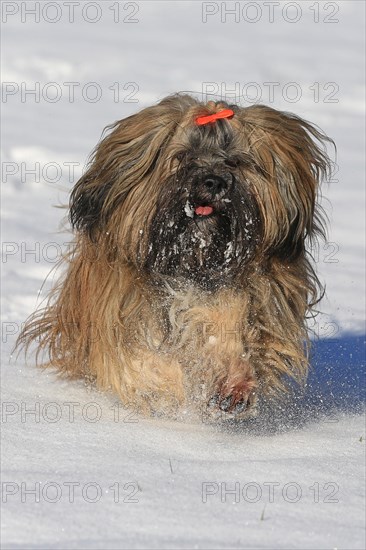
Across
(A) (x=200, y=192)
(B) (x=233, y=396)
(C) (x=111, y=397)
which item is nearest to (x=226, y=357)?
(B) (x=233, y=396)

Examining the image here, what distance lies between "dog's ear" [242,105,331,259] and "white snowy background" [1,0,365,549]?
2.38ft

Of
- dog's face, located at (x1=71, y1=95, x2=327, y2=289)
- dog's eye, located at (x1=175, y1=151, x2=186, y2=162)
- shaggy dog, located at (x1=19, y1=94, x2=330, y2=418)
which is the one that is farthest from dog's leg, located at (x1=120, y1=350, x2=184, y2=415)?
dog's eye, located at (x1=175, y1=151, x2=186, y2=162)

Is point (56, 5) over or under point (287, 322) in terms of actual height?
under

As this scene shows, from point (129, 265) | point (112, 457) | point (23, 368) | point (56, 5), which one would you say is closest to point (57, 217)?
point (23, 368)

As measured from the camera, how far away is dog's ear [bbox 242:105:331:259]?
4301 mm

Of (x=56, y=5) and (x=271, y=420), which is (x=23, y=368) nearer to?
(x=271, y=420)

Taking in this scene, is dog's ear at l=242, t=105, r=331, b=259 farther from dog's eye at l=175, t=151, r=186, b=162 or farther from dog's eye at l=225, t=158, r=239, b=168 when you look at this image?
dog's eye at l=175, t=151, r=186, b=162

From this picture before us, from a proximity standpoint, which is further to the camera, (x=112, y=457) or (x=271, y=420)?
(x=271, y=420)

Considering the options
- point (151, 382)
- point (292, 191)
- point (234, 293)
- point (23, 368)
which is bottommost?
point (23, 368)

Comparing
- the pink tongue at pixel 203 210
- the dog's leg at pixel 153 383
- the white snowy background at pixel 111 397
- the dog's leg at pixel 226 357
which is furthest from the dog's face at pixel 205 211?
the white snowy background at pixel 111 397

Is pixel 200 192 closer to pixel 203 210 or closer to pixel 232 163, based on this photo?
pixel 203 210

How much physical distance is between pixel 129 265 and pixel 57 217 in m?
3.52

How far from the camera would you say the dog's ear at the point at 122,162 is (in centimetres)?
434

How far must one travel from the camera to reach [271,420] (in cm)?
462
